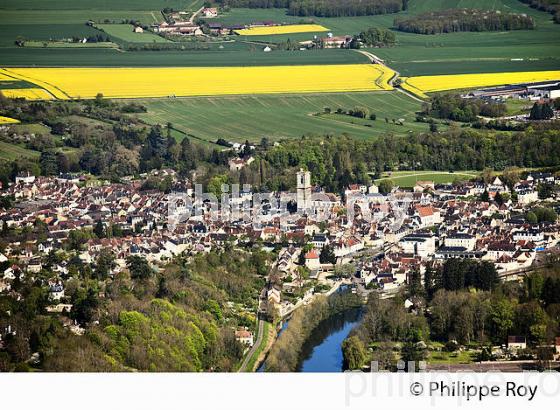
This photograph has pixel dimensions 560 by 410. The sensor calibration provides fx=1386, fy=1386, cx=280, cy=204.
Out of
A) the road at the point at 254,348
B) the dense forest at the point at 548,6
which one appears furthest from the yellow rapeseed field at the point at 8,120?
the road at the point at 254,348

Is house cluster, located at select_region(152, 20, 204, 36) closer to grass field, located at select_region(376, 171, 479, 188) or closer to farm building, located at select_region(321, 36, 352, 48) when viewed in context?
farm building, located at select_region(321, 36, 352, 48)

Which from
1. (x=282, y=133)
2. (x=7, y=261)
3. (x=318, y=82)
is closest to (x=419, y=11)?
(x=318, y=82)

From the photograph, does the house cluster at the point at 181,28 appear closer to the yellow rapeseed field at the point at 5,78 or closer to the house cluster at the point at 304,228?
the yellow rapeseed field at the point at 5,78

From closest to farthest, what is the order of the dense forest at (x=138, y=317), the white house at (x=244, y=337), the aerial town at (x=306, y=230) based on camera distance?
the dense forest at (x=138, y=317) < the white house at (x=244, y=337) < the aerial town at (x=306, y=230)

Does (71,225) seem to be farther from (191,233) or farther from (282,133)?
(282,133)

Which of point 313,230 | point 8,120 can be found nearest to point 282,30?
point 8,120

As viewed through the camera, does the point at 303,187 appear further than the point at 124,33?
No

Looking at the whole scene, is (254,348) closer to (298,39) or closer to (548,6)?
(548,6)

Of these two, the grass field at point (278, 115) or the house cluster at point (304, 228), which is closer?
the house cluster at point (304, 228)
